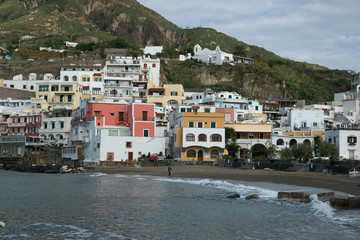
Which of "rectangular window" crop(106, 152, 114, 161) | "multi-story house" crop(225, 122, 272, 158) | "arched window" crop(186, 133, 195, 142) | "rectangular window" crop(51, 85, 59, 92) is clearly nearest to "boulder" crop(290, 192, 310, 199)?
"arched window" crop(186, 133, 195, 142)

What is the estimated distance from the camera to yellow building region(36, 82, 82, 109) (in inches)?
3300

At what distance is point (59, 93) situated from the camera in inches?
3314

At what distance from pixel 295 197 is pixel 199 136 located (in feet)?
118

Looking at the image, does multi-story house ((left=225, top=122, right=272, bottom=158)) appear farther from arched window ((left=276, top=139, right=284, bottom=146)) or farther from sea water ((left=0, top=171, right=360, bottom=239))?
sea water ((left=0, top=171, right=360, bottom=239))

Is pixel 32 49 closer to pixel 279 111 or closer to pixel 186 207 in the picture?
pixel 279 111

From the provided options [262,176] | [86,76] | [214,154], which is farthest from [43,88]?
[262,176]

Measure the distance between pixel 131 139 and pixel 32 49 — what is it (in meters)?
67.5

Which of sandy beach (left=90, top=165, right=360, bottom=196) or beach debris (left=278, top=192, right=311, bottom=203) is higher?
sandy beach (left=90, top=165, right=360, bottom=196)

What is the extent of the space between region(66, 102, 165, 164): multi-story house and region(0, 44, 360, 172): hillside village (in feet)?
0.45

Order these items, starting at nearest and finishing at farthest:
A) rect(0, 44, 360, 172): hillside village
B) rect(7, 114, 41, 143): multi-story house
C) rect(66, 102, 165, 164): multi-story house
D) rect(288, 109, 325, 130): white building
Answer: rect(66, 102, 165, 164): multi-story house < rect(0, 44, 360, 172): hillside village < rect(7, 114, 41, 143): multi-story house < rect(288, 109, 325, 130): white building

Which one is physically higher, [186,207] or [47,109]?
[47,109]

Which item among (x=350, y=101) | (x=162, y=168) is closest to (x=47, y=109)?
(x=162, y=168)

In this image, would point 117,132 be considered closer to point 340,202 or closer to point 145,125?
point 145,125

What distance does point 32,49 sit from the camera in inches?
4670
